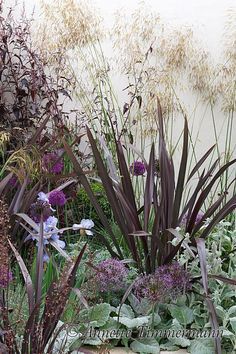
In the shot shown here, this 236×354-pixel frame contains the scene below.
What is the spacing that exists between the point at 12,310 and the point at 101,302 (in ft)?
1.18

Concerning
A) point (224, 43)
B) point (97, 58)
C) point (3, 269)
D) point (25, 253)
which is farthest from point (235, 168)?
point (3, 269)

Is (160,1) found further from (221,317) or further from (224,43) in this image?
(221,317)

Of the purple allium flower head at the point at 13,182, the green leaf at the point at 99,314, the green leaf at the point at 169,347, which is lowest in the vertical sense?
the green leaf at the point at 169,347

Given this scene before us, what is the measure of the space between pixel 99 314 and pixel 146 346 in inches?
7.8

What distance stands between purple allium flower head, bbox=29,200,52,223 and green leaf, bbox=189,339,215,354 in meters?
0.75

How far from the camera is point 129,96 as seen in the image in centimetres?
409

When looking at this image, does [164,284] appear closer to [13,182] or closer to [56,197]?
[56,197]

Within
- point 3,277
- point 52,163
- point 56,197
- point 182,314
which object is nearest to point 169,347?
point 182,314

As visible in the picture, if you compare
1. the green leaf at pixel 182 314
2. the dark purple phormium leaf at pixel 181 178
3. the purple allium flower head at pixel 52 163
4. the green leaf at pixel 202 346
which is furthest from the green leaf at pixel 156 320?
the purple allium flower head at pixel 52 163

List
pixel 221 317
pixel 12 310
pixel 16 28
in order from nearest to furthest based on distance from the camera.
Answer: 1. pixel 12 310
2. pixel 221 317
3. pixel 16 28

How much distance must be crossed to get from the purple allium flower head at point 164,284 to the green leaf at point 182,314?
42 millimetres

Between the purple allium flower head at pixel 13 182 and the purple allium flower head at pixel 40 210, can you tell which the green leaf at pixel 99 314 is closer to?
the purple allium flower head at pixel 40 210

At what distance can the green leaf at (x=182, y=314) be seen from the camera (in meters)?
2.36

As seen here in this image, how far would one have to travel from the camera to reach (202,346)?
87.2 inches
